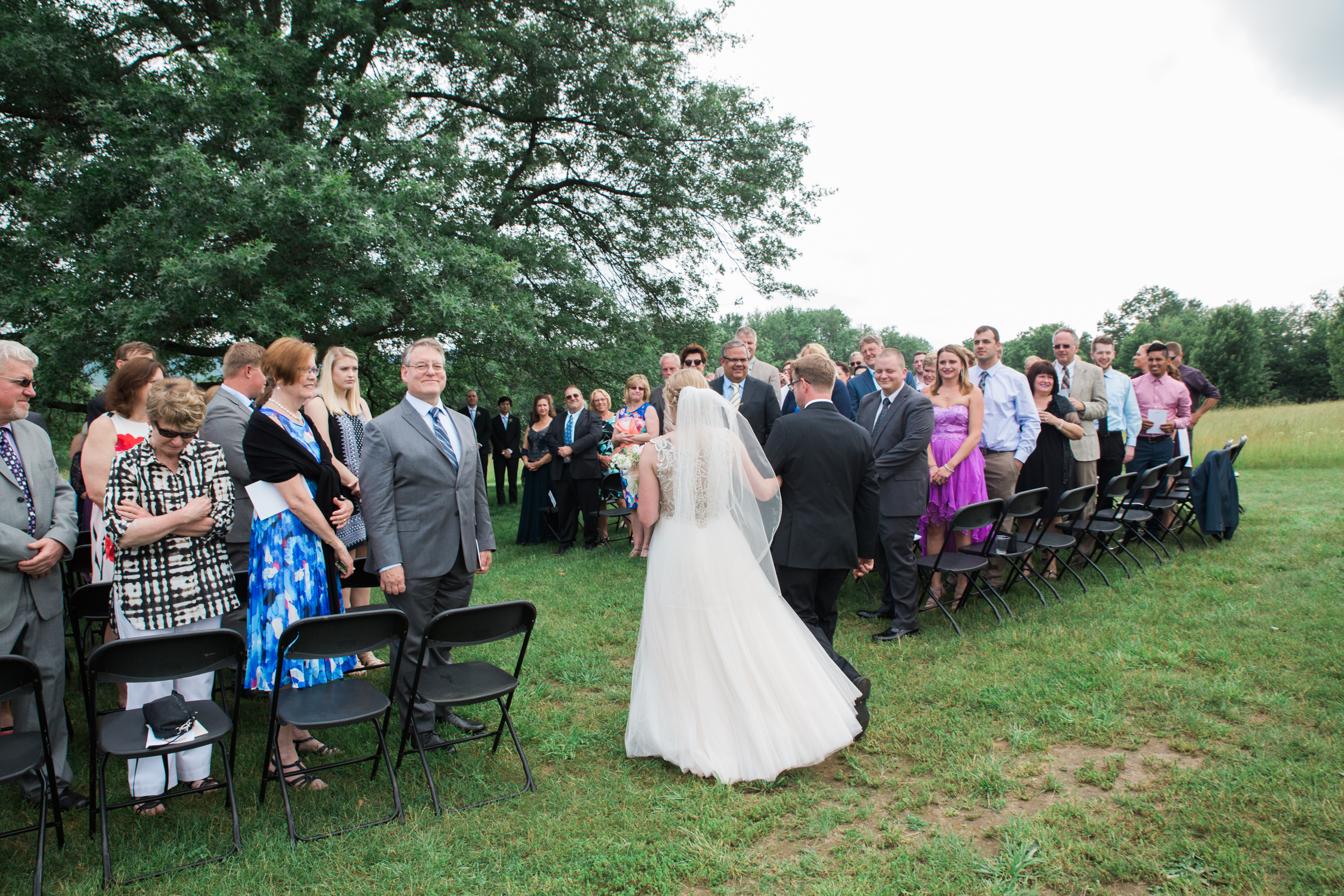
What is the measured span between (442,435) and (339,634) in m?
1.22

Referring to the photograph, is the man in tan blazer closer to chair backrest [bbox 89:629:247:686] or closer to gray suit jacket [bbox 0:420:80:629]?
chair backrest [bbox 89:629:247:686]

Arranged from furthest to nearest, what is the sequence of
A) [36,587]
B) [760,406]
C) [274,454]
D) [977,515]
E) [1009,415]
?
1. [760,406]
2. [1009,415]
3. [977,515]
4. [274,454]
5. [36,587]

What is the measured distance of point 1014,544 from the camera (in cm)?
628

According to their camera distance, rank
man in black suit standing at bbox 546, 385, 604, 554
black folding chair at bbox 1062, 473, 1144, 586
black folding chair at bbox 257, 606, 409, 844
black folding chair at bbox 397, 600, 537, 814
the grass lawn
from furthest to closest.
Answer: man in black suit standing at bbox 546, 385, 604, 554 < black folding chair at bbox 1062, 473, 1144, 586 < black folding chair at bbox 397, 600, 537, 814 < black folding chair at bbox 257, 606, 409, 844 < the grass lawn

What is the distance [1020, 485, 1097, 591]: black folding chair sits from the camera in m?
6.46

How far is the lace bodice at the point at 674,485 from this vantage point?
12.8ft

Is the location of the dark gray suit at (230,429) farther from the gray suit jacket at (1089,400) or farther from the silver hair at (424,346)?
Answer: the gray suit jacket at (1089,400)

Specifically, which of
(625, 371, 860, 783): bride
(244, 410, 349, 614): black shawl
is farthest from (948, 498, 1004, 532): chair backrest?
(244, 410, 349, 614): black shawl

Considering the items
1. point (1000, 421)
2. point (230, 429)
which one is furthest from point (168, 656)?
point (1000, 421)

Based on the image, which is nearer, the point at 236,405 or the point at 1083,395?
the point at 236,405

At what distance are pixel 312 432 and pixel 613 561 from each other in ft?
17.2

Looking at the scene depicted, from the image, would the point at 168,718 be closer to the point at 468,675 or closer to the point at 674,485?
the point at 468,675

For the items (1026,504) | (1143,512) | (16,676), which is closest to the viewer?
(16,676)

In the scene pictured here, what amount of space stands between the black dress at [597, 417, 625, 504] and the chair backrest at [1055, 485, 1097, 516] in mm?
5117
